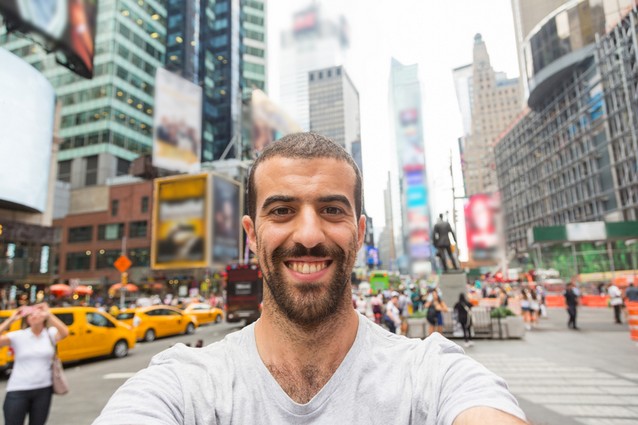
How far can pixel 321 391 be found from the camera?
1.45 meters

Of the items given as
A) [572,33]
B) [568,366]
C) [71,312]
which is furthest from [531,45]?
[71,312]

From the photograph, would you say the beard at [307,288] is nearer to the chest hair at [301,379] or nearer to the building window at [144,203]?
the chest hair at [301,379]

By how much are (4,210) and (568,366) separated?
2919 cm

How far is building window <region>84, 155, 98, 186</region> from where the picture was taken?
5778 cm

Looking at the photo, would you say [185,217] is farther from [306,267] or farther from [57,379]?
[306,267]

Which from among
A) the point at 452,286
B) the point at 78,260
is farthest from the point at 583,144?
the point at 78,260

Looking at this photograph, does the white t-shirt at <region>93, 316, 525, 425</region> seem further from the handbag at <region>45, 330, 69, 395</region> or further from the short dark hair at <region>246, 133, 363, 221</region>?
the handbag at <region>45, 330, 69, 395</region>

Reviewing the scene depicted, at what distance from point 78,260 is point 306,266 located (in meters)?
→ 60.9

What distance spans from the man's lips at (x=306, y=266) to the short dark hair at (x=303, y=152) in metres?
0.32

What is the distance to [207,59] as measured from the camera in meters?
80.6

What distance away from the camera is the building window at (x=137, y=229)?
51366mm

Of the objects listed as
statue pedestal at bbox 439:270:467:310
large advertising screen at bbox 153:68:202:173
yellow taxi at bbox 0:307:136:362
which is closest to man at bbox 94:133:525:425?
yellow taxi at bbox 0:307:136:362

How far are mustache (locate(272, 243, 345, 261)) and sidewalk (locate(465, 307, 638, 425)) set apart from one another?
5.82 metres

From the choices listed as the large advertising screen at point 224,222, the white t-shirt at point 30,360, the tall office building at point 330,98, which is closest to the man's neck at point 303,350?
the white t-shirt at point 30,360
